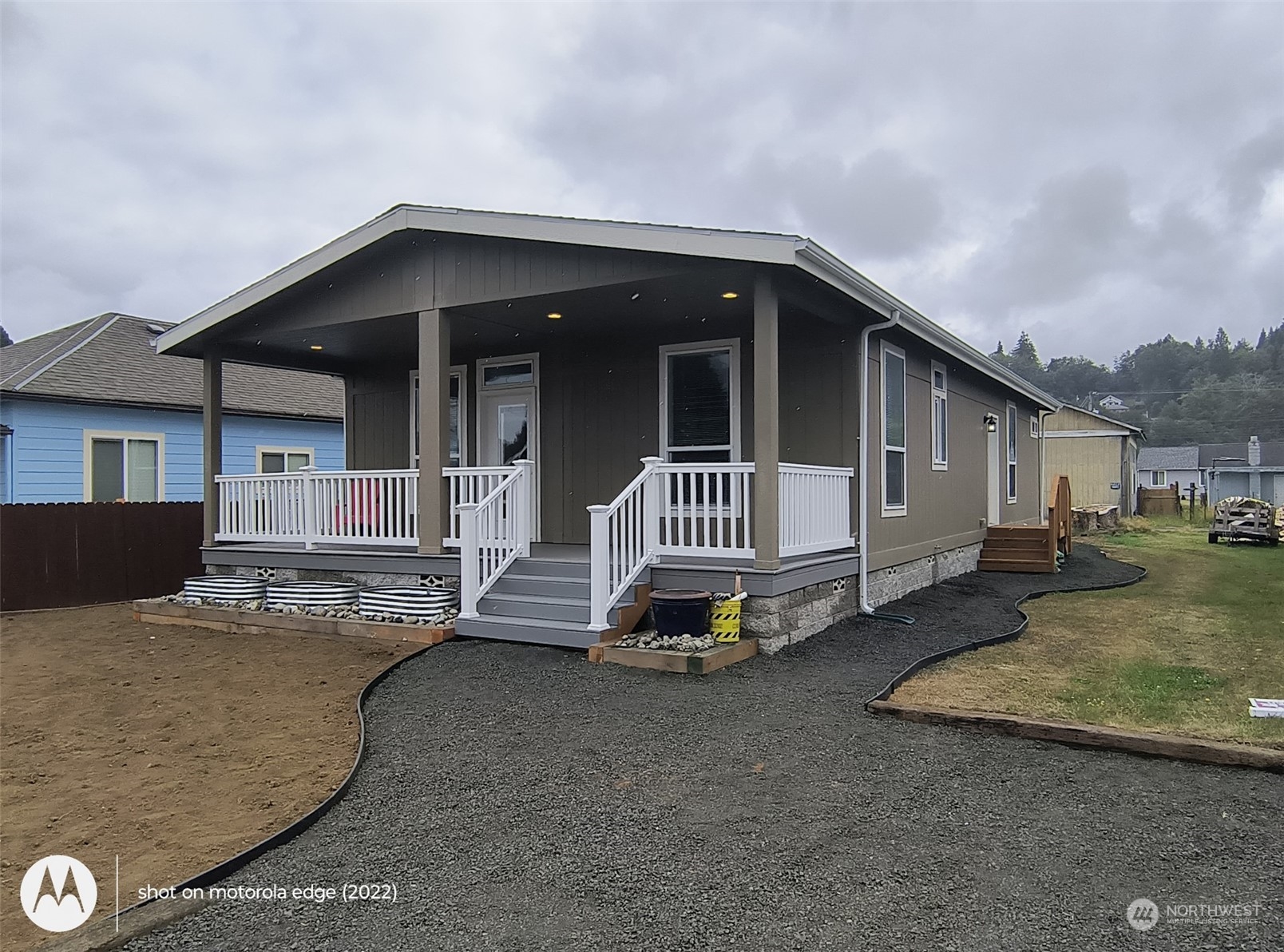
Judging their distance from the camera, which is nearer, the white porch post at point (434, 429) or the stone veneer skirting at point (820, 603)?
the stone veneer skirting at point (820, 603)

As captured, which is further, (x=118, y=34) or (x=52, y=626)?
(x=118, y=34)

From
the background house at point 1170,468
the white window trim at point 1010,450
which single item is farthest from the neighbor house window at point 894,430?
the background house at point 1170,468

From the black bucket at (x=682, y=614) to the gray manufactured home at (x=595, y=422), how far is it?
0.40 m

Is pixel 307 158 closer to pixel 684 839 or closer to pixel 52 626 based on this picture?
pixel 52 626

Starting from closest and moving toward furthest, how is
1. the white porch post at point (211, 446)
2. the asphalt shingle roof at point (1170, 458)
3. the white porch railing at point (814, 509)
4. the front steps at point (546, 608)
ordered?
the front steps at point (546, 608)
the white porch railing at point (814, 509)
the white porch post at point (211, 446)
the asphalt shingle roof at point (1170, 458)

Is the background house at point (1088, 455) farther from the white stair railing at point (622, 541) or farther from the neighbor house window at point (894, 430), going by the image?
the white stair railing at point (622, 541)

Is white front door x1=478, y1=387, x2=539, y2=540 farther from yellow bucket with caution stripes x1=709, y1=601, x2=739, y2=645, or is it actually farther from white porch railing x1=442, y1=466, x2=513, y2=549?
yellow bucket with caution stripes x1=709, y1=601, x2=739, y2=645

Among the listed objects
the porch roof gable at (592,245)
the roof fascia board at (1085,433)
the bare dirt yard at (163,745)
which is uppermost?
the porch roof gable at (592,245)

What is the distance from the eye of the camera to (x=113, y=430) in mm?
12664

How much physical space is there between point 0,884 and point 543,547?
6115mm

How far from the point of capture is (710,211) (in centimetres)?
3831

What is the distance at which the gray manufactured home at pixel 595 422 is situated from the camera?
22.0ft

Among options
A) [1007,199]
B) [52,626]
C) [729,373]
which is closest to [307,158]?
[52,626]

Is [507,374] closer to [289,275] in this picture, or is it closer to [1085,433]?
[289,275]
